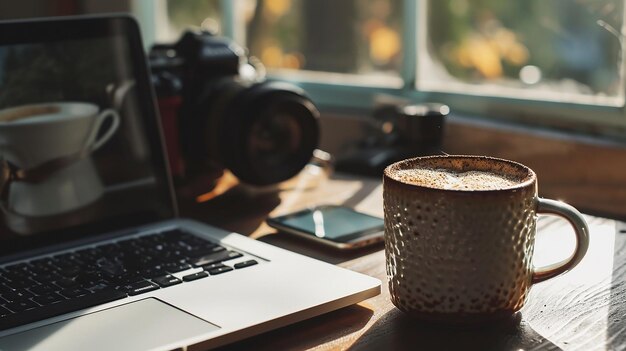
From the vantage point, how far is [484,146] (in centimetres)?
112

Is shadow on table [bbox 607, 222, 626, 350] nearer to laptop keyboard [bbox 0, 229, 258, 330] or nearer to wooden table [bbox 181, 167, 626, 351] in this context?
wooden table [bbox 181, 167, 626, 351]

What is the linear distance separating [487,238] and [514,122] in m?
0.65

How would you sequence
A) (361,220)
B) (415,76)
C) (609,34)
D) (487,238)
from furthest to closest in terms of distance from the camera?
1. (415,76)
2. (609,34)
3. (361,220)
4. (487,238)

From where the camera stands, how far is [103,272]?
2.20 feet

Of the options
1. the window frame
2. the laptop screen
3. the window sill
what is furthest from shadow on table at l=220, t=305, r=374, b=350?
the window frame

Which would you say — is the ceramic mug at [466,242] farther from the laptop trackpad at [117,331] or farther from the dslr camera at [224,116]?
the dslr camera at [224,116]

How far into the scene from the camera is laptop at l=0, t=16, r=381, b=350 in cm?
57

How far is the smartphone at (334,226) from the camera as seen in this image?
29.9 inches

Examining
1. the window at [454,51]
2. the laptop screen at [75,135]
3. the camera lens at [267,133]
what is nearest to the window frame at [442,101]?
the window at [454,51]

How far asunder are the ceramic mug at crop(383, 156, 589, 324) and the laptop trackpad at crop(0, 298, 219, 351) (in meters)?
0.15

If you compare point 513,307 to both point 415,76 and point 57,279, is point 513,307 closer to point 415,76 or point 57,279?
point 57,279

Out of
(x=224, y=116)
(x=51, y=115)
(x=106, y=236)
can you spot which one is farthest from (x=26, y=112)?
(x=224, y=116)

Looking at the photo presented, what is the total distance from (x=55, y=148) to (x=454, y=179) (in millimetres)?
433

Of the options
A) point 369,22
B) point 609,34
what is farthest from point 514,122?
point 369,22
